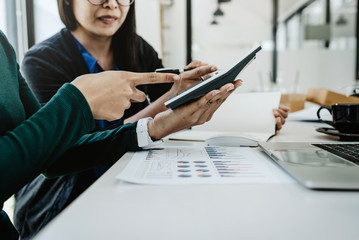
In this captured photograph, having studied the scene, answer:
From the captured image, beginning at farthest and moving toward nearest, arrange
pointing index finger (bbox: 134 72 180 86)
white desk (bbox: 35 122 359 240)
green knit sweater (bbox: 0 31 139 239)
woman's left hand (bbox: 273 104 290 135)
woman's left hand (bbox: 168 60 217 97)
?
woman's left hand (bbox: 273 104 290 135) < woman's left hand (bbox: 168 60 217 97) < pointing index finger (bbox: 134 72 180 86) < green knit sweater (bbox: 0 31 139 239) < white desk (bbox: 35 122 359 240)

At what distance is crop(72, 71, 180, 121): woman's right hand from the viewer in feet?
Answer: 1.42

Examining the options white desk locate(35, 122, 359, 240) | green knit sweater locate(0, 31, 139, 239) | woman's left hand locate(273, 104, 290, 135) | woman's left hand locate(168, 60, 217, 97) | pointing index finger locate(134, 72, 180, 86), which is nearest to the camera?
white desk locate(35, 122, 359, 240)

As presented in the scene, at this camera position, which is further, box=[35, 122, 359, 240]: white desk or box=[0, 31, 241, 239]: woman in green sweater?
box=[0, 31, 241, 239]: woman in green sweater

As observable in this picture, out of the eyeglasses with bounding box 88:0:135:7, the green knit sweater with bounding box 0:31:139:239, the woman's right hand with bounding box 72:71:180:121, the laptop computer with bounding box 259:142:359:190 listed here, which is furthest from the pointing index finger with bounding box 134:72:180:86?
the eyeglasses with bounding box 88:0:135:7

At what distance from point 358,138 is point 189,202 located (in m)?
0.60

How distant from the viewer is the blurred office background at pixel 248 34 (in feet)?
2.54

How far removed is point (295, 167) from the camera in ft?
1.35

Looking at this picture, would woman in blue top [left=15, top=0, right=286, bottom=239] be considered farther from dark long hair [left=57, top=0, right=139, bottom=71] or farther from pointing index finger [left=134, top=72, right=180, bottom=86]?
pointing index finger [left=134, top=72, right=180, bottom=86]

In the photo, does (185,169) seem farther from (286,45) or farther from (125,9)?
(286,45)

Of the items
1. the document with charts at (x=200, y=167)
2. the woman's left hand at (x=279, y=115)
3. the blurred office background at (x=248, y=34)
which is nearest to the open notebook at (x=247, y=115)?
the woman's left hand at (x=279, y=115)

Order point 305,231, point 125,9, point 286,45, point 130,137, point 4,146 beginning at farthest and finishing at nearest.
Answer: point 286,45
point 125,9
point 130,137
point 4,146
point 305,231

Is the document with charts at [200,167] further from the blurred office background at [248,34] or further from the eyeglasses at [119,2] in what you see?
the eyeglasses at [119,2]

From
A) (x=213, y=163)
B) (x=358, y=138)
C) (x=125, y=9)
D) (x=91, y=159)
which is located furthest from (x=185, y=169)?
(x=125, y=9)

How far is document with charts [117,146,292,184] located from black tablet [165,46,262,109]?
0.11 metres
